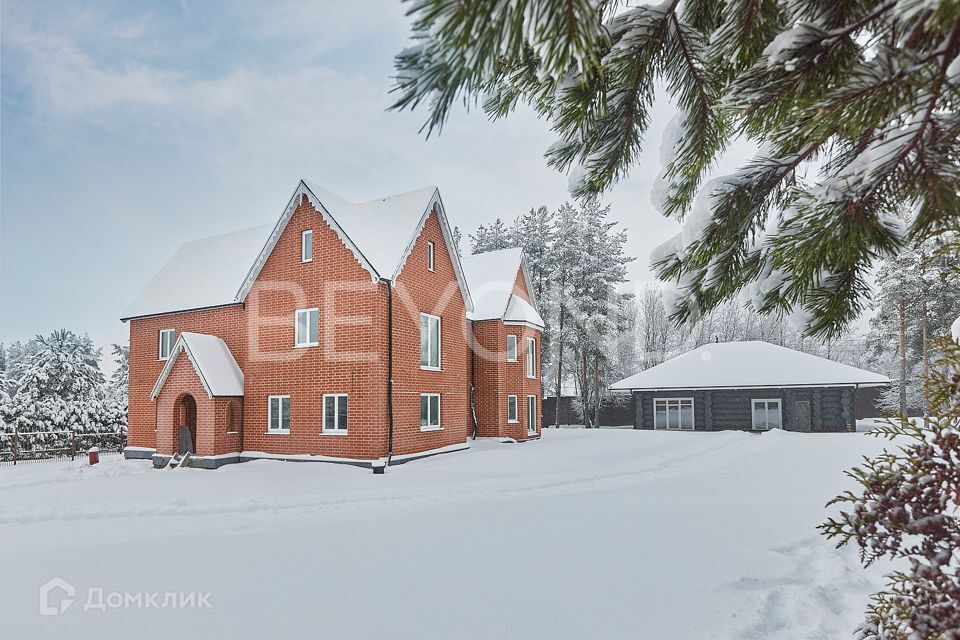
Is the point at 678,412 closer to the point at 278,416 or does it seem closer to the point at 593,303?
the point at 593,303

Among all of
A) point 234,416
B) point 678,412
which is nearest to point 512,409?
point 234,416

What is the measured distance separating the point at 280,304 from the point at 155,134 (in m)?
11.9

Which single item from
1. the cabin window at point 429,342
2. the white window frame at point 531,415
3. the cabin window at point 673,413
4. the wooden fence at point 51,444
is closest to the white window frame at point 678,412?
the cabin window at point 673,413

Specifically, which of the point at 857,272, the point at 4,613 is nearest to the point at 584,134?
the point at 857,272

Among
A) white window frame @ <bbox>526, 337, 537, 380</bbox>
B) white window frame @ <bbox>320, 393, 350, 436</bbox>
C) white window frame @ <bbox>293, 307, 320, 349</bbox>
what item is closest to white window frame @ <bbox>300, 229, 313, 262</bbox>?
white window frame @ <bbox>293, 307, 320, 349</bbox>

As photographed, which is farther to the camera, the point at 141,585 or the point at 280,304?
the point at 280,304

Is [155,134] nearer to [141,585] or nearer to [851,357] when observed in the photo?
[141,585]

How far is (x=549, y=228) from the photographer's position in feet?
131

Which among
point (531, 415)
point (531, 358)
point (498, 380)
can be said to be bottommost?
point (531, 415)

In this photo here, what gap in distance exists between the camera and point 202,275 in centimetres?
2106

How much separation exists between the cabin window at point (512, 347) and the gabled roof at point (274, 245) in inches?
166

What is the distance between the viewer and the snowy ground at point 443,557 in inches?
190

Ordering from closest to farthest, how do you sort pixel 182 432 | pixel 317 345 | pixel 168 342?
pixel 317 345 → pixel 182 432 → pixel 168 342

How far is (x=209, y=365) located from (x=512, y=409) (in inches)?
490
